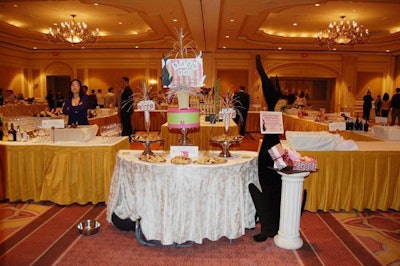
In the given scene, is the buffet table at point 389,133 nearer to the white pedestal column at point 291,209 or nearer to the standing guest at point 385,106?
the white pedestal column at point 291,209

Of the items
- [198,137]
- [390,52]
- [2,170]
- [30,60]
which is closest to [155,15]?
[198,137]

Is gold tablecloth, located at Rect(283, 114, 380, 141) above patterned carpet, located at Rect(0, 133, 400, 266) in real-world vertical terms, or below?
above

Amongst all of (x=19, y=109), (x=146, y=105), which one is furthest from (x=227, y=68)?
(x=146, y=105)

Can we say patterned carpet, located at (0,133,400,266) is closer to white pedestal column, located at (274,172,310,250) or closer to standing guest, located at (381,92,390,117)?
white pedestal column, located at (274,172,310,250)

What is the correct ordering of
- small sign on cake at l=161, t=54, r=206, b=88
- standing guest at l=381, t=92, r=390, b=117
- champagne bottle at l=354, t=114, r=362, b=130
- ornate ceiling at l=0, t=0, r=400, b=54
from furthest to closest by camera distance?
standing guest at l=381, t=92, r=390, b=117 → ornate ceiling at l=0, t=0, r=400, b=54 → champagne bottle at l=354, t=114, r=362, b=130 → small sign on cake at l=161, t=54, r=206, b=88

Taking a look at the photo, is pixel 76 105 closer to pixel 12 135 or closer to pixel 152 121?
pixel 12 135

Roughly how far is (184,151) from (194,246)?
2.74ft

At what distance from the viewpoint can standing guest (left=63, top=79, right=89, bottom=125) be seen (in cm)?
448

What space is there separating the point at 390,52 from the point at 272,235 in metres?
13.6

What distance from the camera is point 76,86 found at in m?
4.47

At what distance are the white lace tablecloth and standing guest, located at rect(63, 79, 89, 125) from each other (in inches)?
76.1

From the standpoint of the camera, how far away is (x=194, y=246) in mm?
2914

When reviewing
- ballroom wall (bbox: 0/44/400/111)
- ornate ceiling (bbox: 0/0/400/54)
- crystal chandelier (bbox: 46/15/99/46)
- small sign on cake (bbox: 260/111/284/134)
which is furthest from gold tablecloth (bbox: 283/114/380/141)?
crystal chandelier (bbox: 46/15/99/46)

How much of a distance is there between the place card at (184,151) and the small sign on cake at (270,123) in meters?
0.63
